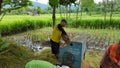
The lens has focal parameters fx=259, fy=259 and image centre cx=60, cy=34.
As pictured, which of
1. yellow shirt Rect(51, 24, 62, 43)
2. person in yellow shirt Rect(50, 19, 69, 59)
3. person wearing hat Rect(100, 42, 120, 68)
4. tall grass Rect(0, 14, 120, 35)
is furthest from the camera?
tall grass Rect(0, 14, 120, 35)

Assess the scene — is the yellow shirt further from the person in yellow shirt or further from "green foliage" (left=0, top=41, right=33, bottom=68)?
"green foliage" (left=0, top=41, right=33, bottom=68)

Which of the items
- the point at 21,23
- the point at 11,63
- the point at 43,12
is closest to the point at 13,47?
the point at 11,63

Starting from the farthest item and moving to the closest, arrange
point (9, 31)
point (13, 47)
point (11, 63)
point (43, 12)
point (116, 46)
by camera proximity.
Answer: point (43, 12) → point (9, 31) → point (13, 47) → point (11, 63) → point (116, 46)

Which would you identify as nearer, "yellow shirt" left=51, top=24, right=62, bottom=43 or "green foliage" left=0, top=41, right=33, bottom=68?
"green foliage" left=0, top=41, right=33, bottom=68

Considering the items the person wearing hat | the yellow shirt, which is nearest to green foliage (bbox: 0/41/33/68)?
the yellow shirt

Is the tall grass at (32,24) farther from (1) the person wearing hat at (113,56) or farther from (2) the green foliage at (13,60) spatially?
(1) the person wearing hat at (113,56)

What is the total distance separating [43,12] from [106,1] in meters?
6.09

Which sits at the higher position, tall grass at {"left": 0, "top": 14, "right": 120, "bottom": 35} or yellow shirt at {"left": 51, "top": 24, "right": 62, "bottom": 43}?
yellow shirt at {"left": 51, "top": 24, "right": 62, "bottom": 43}

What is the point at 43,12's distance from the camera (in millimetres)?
18062

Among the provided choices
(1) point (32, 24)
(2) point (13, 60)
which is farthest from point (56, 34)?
(1) point (32, 24)

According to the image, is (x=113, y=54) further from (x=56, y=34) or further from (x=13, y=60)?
(x=56, y=34)

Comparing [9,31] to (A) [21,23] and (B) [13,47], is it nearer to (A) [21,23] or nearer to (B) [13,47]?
(A) [21,23]

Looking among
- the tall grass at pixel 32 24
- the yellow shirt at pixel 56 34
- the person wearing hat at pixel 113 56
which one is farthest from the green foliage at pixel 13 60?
the tall grass at pixel 32 24

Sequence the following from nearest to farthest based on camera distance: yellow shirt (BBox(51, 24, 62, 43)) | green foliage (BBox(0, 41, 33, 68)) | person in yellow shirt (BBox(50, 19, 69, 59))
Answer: green foliage (BBox(0, 41, 33, 68)), person in yellow shirt (BBox(50, 19, 69, 59)), yellow shirt (BBox(51, 24, 62, 43))
